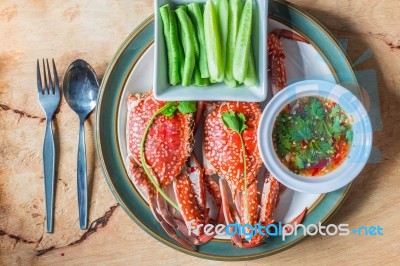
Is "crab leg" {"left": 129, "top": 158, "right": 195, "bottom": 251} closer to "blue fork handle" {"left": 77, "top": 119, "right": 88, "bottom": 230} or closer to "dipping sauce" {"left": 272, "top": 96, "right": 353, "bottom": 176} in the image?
"blue fork handle" {"left": 77, "top": 119, "right": 88, "bottom": 230}

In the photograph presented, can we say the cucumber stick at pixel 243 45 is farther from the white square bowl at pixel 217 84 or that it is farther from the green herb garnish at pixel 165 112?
the green herb garnish at pixel 165 112

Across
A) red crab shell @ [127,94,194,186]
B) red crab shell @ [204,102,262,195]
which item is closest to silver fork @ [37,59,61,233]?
red crab shell @ [127,94,194,186]

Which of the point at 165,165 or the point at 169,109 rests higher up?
the point at 169,109

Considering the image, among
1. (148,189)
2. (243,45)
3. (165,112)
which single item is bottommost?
(148,189)

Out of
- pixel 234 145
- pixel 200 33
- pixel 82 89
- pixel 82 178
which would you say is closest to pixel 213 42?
pixel 200 33

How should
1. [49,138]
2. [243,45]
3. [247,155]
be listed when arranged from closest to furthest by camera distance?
1. [243,45]
2. [247,155]
3. [49,138]

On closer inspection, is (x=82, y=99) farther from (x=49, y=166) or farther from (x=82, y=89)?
(x=49, y=166)
